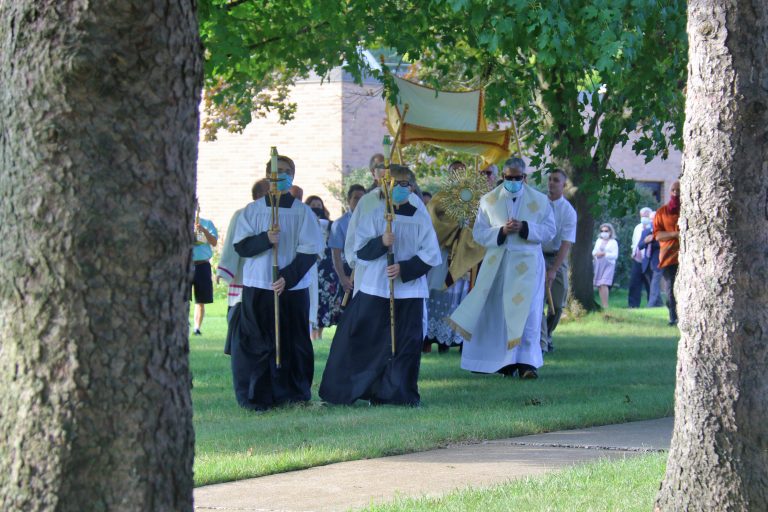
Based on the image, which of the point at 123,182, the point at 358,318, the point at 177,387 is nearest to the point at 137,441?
the point at 177,387

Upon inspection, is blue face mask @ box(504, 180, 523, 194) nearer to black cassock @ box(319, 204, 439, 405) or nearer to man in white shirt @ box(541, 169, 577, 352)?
man in white shirt @ box(541, 169, 577, 352)

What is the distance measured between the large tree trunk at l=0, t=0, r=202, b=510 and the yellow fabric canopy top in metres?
11.6

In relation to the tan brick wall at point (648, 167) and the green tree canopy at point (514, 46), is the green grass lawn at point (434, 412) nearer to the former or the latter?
the green tree canopy at point (514, 46)

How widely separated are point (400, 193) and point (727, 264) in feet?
20.1

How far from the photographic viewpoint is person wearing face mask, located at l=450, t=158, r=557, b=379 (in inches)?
506

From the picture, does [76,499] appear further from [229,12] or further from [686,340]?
[229,12]

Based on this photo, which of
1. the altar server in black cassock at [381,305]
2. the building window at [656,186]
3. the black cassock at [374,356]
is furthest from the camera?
the building window at [656,186]

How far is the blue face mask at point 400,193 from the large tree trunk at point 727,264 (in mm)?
5976

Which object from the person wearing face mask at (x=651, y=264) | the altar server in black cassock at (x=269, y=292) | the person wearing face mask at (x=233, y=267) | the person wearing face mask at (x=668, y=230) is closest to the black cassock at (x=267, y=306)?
the altar server in black cassock at (x=269, y=292)

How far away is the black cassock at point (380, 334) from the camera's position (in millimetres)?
10969

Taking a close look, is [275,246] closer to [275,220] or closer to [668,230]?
[275,220]

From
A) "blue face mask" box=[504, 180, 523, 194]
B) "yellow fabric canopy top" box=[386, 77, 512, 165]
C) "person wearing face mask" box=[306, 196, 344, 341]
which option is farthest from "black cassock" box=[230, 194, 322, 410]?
"person wearing face mask" box=[306, 196, 344, 341]

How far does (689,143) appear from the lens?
5172mm

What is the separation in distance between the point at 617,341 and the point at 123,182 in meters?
14.9
